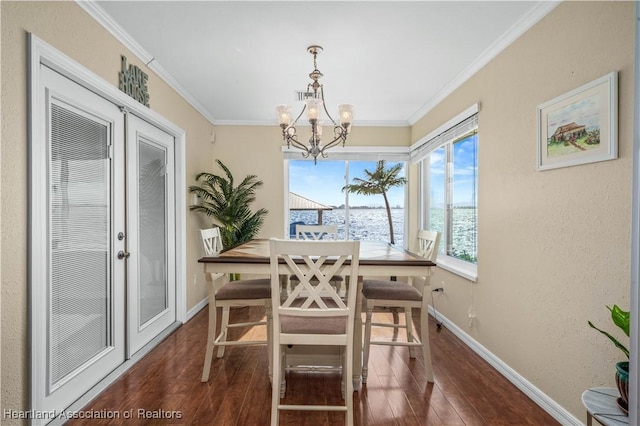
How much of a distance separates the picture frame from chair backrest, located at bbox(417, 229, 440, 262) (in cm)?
84

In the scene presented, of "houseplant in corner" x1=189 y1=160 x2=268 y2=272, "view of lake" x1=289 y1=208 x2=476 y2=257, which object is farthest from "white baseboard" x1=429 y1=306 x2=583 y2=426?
"houseplant in corner" x1=189 y1=160 x2=268 y2=272

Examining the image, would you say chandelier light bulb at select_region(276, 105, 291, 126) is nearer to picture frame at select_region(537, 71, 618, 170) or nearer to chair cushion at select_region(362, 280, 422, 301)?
chair cushion at select_region(362, 280, 422, 301)

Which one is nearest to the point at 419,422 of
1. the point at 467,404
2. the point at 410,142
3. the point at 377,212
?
the point at 467,404

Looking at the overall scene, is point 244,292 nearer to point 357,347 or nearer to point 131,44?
point 357,347

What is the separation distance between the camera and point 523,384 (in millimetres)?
2242

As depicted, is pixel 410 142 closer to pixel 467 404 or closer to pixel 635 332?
pixel 467 404

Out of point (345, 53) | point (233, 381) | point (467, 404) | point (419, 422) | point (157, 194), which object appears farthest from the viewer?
point (157, 194)

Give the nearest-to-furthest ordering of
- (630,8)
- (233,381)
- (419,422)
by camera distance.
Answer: (630,8), (419,422), (233,381)

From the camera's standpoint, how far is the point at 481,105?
287 centimetres

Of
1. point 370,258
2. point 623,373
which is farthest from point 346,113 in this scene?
point 623,373

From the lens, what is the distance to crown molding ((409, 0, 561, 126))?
2088 millimetres

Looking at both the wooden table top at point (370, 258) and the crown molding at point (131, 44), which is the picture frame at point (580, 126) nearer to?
the wooden table top at point (370, 258)

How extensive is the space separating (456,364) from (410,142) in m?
3.10

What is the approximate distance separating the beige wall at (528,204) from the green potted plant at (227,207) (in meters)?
1.29
